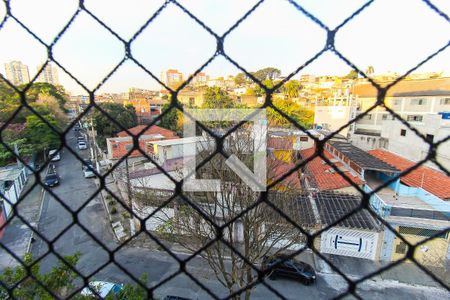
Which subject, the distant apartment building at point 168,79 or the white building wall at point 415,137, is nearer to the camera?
the distant apartment building at point 168,79

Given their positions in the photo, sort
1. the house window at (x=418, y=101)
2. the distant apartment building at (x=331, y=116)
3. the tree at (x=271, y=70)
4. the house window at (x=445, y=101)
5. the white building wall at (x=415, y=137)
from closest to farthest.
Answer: the tree at (x=271, y=70) < the white building wall at (x=415, y=137) < the house window at (x=445, y=101) < the house window at (x=418, y=101) < the distant apartment building at (x=331, y=116)

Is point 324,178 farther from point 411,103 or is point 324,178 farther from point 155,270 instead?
point 411,103

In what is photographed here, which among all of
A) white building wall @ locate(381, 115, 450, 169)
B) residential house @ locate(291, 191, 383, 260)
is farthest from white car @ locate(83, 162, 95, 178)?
white building wall @ locate(381, 115, 450, 169)

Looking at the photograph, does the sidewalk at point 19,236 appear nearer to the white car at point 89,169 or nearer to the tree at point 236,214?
the white car at point 89,169

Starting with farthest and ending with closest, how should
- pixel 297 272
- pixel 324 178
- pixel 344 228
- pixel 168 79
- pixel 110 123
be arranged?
pixel 110 123 < pixel 324 178 < pixel 344 228 < pixel 297 272 < pixel 168 79

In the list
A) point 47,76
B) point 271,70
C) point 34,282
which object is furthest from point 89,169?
point 47,76

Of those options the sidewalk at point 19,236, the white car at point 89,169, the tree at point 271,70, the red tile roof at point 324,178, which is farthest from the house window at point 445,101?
the sidewalk at point 19,236

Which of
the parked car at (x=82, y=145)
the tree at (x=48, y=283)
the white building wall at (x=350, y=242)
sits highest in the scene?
the tree at (x=48, y=283)

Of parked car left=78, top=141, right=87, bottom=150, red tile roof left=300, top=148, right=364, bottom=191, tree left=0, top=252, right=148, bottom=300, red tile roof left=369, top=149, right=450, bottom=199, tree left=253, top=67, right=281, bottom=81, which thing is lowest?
parked car left=78, top=141, right=87, bottom=150

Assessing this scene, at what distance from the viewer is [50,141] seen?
10.0 metres

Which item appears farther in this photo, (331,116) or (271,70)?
(331,116)

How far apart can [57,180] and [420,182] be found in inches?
406

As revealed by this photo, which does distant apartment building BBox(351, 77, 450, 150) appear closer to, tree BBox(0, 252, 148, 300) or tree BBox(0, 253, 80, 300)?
tree BBox(0, 252, 148, 300)

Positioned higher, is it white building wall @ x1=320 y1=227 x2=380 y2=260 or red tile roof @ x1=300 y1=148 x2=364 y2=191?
red tile roof @ x1=300 y1=148 x2=364 y2=191
